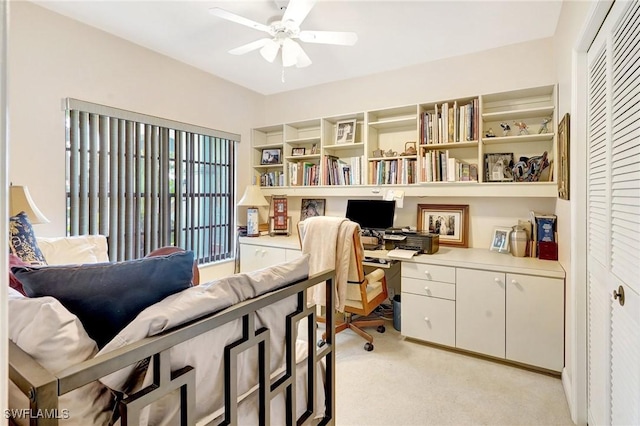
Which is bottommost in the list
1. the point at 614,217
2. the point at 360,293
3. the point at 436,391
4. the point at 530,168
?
the point at 436,391

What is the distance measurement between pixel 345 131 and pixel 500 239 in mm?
1861

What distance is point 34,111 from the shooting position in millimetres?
2281

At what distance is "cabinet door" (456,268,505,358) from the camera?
232 centimetres

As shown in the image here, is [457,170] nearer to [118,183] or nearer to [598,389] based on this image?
[598,389]

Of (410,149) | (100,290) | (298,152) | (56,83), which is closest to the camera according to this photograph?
(100,290)

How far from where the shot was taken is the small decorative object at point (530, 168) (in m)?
2.58

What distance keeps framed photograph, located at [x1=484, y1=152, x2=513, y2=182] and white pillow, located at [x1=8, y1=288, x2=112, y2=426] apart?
2.93 metres

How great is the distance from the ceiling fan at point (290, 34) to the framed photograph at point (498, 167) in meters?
1.58

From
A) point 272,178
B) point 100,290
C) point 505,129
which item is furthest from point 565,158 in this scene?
point 272,178

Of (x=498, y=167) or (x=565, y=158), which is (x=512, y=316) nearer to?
(x=565, y=158)

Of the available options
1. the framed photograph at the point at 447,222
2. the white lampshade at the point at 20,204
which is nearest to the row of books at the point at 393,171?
the framed photograph at the point at 447,222

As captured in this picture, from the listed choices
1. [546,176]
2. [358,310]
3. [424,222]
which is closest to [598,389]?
[358,310]

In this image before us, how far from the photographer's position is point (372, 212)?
330cm

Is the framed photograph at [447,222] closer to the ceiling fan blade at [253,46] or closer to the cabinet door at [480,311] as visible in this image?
the cabinet door at [480,311]
